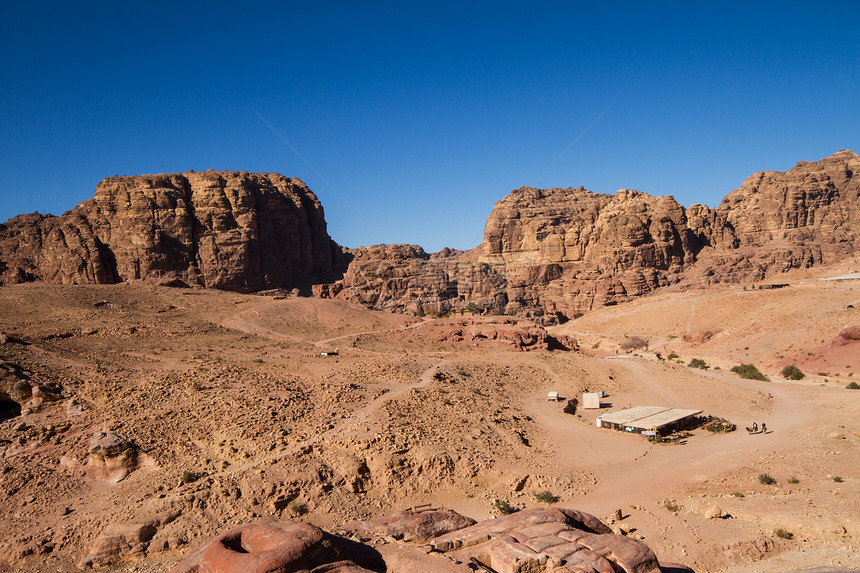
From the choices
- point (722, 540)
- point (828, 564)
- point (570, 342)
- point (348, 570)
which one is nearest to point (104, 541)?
point (348, 570)

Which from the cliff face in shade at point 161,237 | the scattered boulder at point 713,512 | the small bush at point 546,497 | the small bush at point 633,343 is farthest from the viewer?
the cliff face in shade at point 161,237

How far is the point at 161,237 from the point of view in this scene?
241ft

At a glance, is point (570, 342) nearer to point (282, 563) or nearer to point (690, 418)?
point (690, 418)

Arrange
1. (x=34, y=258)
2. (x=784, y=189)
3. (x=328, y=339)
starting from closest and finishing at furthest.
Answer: (x=328, y=339), (x=34, y=258), (x=784, y=189)

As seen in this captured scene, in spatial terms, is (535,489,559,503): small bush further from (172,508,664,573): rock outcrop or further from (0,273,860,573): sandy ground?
(172,508,664,573): rock outcrop

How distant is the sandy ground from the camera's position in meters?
14.3

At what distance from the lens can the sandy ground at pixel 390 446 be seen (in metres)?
14.3

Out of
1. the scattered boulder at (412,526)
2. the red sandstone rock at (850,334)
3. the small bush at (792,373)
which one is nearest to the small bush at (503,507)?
the scattered boulder at (412,526)

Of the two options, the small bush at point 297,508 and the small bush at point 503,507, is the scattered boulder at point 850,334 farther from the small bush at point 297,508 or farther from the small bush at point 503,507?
the small bush at point 297,508

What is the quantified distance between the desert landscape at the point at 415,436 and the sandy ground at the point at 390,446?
0.10 metres

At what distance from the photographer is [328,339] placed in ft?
133

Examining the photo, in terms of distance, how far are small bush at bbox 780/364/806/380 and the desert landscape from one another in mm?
222

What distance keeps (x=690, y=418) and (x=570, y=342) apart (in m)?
20.9

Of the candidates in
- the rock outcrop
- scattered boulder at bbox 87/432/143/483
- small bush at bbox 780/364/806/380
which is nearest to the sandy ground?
scattered boulder at bbox 87/432/143/483
